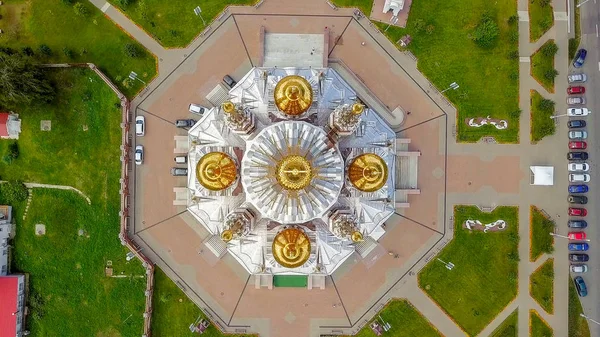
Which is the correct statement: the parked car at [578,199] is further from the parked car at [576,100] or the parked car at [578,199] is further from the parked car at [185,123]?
the parked car at [185,123]

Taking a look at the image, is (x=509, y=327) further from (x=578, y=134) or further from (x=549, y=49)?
(x=549, y=49)

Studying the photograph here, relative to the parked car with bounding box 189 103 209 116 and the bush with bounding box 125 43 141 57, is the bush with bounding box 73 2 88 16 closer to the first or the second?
the bush with bounding box 125 43 141 57

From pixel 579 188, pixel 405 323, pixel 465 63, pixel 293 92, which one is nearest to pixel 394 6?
pixel 465 63

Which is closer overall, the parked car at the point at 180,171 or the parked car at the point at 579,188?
the parked car at the point at 180,171

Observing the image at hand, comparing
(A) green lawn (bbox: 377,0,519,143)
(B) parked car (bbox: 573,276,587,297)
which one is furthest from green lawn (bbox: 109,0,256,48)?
(B) parked car (bbox: 573,276,587,297)

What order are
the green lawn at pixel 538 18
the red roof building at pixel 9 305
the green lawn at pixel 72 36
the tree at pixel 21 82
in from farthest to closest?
the green lawn at pixel 538 18
the green lawn at pixel 72 36
the red roof building at pixel 9 305
the tree at pixel 21 82

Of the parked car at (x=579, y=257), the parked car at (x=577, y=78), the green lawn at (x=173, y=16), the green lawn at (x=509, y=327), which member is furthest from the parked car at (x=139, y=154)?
the parked car at (x=579, y=257)

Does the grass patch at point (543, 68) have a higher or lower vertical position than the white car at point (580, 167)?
higher
